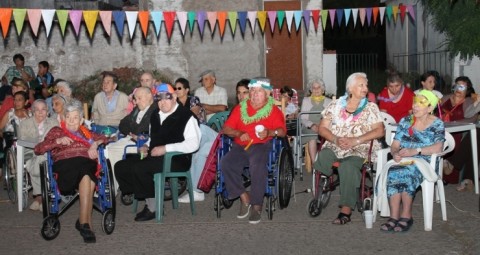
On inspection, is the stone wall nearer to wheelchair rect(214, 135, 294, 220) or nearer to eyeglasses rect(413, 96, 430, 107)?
wheelchair rect(214, 135, 294, 220)

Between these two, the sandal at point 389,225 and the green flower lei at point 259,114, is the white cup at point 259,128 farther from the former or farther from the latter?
the sandal at point 389,225

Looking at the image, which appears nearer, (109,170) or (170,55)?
(109,170)

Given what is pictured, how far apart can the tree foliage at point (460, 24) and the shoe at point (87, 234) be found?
30.9ft

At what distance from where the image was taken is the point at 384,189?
785cm

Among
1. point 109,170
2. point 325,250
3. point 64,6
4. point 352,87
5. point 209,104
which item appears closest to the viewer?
point 325,250

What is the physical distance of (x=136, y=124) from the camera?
29.5 ft

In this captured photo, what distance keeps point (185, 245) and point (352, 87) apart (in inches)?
97.3

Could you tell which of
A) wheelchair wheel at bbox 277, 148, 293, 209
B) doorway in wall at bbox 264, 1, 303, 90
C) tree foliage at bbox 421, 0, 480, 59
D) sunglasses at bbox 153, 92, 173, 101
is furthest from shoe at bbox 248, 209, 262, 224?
doorway in wall at bbox 264, 1, 303, 90

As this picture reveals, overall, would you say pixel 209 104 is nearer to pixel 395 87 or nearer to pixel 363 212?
pixel 395 87

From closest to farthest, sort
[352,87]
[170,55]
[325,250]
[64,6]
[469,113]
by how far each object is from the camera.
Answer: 1. [325,250]
2. [352,87]
3. [469,113]
4. [170,55]
5. [64,6]

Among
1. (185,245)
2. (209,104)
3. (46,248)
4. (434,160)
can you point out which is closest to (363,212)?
(434,160)

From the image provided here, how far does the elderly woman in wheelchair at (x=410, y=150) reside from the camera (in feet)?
25.0

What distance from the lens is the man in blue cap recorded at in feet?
26.9

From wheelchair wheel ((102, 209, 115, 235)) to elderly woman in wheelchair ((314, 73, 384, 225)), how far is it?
7.07 feet
